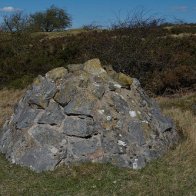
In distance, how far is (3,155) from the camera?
8.42 meters

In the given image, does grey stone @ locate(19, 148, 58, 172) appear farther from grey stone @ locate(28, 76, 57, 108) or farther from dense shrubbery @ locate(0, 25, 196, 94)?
dense shrubbery @ locate(0, 25, 196, 94)

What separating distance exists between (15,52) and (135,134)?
20.9m

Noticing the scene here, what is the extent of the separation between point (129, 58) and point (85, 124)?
11.8 metres

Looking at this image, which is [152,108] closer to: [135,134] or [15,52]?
[135,134]

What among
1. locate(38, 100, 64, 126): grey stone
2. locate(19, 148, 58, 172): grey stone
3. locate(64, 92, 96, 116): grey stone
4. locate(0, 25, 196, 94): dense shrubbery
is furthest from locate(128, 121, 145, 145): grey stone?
locate(0, 25, 196, 94): dense shrubbery

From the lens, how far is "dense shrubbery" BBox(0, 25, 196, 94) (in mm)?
18688

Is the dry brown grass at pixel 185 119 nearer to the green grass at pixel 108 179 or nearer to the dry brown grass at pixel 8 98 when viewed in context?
the green grass at pixel 108 179

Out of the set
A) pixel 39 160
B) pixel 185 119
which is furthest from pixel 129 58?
pixel 39 160

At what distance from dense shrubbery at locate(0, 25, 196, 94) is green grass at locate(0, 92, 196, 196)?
10.4 m

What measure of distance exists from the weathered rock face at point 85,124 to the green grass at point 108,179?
0.23 metres

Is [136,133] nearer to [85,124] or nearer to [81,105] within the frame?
[85,124]

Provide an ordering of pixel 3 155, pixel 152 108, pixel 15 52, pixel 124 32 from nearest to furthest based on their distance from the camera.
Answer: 1. pixel 3 155
2. pixel 152 108
3. pixel 124 32
4. pixel 15 52

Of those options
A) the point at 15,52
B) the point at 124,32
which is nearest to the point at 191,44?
the point at 124,32

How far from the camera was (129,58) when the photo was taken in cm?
1950
